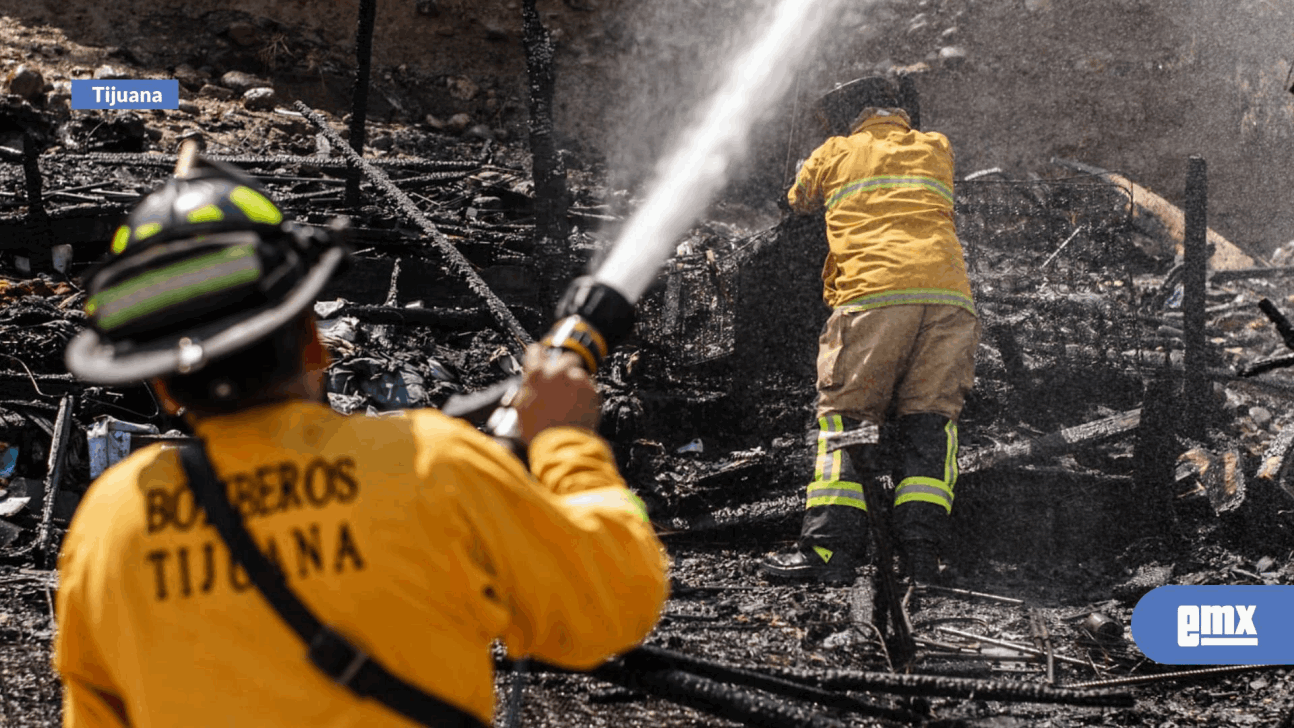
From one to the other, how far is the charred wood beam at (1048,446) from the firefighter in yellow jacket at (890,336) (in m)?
0.62

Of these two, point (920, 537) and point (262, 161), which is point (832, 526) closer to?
point (920, 537)

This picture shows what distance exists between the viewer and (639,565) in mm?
1579

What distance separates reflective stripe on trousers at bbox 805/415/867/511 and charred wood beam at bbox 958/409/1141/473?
38.7 inches

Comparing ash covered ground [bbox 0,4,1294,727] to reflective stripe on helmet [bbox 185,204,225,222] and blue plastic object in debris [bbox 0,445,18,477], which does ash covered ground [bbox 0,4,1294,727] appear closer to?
blue plastic object in debris [bbox 0,445,18,477]

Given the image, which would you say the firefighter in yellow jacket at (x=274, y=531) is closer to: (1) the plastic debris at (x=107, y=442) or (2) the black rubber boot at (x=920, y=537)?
(2) the black rubber boot at (x=920, y=537)

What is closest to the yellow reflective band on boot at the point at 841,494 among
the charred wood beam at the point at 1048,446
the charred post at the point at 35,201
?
the charred wood beam at the point at 1048,446

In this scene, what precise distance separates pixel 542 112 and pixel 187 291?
3.99 m

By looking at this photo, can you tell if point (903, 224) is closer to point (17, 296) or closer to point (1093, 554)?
point (1093, 554)

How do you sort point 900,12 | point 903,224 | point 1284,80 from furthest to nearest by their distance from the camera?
point 900,12, point 1284,80, point 903,224

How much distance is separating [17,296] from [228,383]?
19.9ft

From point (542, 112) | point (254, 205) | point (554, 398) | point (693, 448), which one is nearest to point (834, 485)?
point (693, 448)

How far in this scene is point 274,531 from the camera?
1.40m

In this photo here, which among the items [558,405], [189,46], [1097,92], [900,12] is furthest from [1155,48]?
[558,405]

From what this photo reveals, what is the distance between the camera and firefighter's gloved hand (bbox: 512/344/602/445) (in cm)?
176
